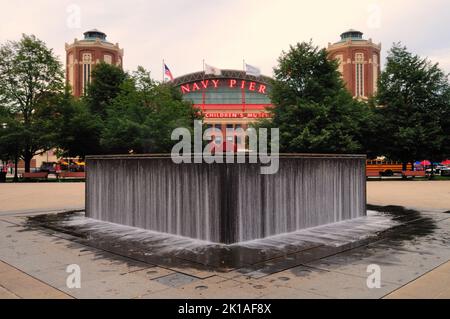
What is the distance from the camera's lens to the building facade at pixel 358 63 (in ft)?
306

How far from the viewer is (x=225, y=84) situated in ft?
293

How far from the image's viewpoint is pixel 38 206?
1562cm

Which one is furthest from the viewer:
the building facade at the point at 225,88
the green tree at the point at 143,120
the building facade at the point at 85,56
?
the building facade at the point at 85,56

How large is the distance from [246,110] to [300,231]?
6946cm

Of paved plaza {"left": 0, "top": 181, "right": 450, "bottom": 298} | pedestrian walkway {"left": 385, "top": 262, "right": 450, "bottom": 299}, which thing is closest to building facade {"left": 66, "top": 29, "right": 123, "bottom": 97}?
paved plaza {"left": 0, "top": 181, "right": 450, "bottom": 298}

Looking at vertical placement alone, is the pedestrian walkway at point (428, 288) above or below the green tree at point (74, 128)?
below

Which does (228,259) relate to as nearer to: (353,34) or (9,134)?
(9,134)

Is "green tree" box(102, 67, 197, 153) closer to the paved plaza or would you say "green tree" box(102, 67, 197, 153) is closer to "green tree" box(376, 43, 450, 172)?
"green tree" box(376, 43, 450, 172)

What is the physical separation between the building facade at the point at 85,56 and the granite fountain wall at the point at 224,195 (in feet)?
287

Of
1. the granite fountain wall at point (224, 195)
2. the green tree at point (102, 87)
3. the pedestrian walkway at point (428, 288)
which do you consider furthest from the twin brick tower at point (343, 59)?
the pedestrian walkway at point (428, 288)

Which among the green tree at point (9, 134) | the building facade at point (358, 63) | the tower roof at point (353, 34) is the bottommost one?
the green tree at point (9, 134)

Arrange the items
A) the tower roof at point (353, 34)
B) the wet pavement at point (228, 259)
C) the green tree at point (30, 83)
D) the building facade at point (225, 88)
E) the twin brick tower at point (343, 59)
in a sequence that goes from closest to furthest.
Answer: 1. the wet pavement at point (228, 259)
2. the green tree at point (30, 83)
3. the building facade at point (225, 88)
4. the twin brick tower at point (343, 59)
5. the tower roof at point (353, 34)

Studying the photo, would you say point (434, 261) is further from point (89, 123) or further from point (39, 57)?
point (39, 57)

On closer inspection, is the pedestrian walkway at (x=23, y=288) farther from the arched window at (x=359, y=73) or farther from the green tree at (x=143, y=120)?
the arched window at (x=359, y=73)
